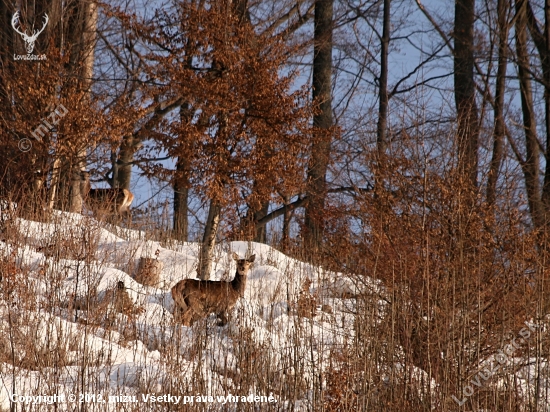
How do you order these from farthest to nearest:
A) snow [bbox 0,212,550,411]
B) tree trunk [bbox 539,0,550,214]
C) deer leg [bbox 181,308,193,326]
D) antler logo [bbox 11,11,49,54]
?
tree trunk [bbox 539,0,550,214], antler logo [bbox 11,11,49,54], deer leg [bbox 181,308,193,326], snow [bbox 0,212,550,411]

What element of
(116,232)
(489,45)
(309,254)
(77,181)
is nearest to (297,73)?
(309,254)

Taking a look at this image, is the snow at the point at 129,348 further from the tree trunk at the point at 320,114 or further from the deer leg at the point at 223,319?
the tree trunk at the point at 320,114

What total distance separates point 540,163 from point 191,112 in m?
8.78

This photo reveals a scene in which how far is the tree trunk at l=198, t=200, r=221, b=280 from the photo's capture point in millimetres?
12133

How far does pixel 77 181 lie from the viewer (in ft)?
49.9

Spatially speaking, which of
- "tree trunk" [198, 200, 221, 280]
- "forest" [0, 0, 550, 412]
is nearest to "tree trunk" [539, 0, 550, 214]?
"forest" [0, 0, 550, 412]

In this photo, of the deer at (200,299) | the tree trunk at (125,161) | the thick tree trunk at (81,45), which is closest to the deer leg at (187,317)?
the deer at (200,299)

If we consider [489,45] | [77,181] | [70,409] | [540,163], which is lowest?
[70,409]

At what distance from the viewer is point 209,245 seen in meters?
12.2

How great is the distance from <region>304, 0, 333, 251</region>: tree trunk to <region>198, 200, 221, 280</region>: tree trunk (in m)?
3.25

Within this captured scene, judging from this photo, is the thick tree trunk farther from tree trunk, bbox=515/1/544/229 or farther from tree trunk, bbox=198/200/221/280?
tree trunk, bbox=515/1/544/229

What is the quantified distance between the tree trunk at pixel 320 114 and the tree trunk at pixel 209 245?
3.25 metres

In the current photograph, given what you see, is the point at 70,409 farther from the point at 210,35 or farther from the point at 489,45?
the point at 489,45

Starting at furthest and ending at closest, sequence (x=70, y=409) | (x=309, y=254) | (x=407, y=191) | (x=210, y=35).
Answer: (x=309, y=254), (x=210, y=35), (x=407, y=191), (x=70, y=409)
